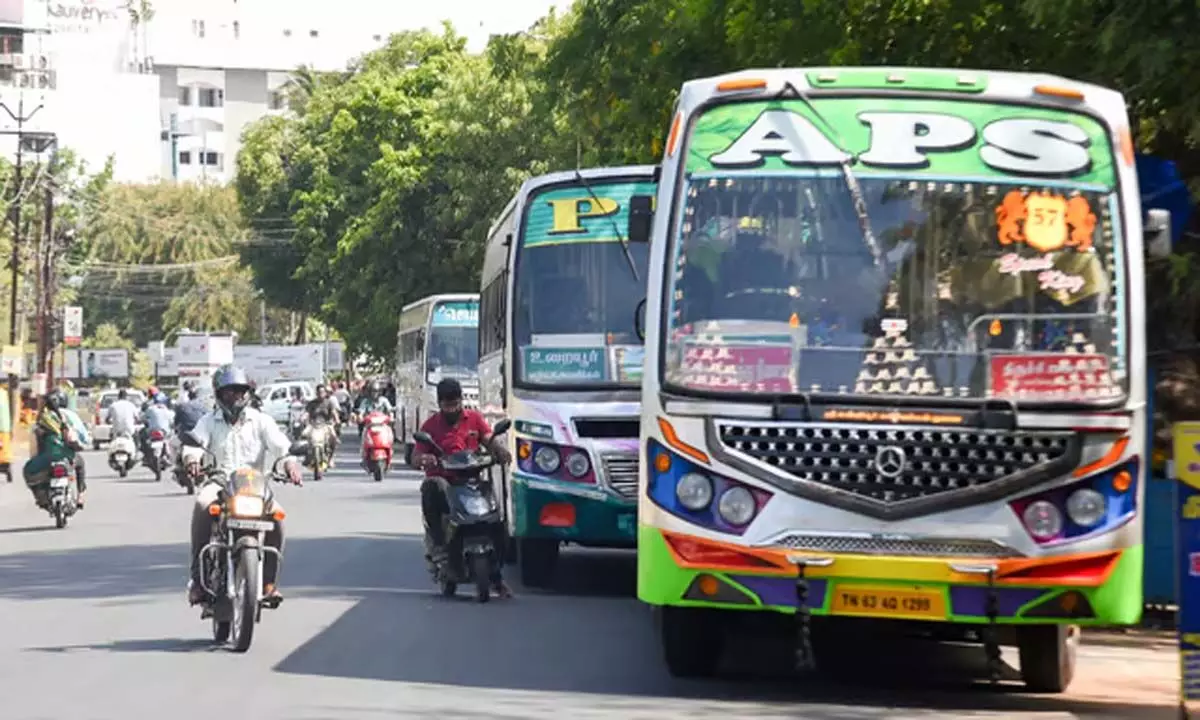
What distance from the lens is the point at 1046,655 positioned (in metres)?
12.0

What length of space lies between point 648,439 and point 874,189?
1.60m

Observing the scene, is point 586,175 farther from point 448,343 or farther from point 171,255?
point 171,255

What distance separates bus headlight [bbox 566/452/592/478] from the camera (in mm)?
17219

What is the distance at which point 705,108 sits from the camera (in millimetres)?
11539

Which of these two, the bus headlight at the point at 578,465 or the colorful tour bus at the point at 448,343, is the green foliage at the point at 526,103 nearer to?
the bus headlight at the point at 578,465

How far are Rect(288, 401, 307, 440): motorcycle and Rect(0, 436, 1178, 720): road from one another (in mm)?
→ 26108

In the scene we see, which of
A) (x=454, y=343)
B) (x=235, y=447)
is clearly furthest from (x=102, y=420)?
(x=235, y=447)

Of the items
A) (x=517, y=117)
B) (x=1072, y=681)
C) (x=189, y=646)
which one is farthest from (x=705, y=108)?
(x=517, y=117)

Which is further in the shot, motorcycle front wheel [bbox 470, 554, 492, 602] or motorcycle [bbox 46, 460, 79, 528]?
motorcycle [bbox 46, 460, 79, 528]

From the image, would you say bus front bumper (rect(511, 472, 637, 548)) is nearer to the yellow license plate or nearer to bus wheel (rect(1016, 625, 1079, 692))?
bus wheel (rect(1016, 625, 1079, 692))

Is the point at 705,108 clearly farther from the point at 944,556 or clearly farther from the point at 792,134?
the point at 944,556

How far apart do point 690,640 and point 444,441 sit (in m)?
5.55

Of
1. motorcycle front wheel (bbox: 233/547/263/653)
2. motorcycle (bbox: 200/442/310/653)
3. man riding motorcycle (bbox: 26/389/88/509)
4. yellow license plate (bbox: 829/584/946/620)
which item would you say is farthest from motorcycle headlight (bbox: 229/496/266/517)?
man riding motorcycle (bbox: 26/389/88/509)

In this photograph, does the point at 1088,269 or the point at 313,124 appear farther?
the point at 313,124
